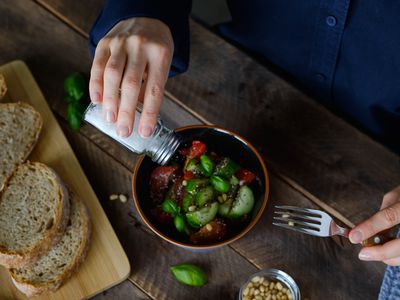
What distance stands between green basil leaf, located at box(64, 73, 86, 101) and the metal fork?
0.63 meters

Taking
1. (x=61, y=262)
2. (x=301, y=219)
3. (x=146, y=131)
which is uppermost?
(x=146, y=131)

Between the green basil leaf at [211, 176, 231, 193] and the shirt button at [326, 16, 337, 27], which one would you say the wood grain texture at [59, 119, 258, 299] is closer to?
the green basil leaf at [211, 176, 231, 193]

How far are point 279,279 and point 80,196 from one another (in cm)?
57

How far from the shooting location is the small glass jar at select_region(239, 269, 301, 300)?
1.42m

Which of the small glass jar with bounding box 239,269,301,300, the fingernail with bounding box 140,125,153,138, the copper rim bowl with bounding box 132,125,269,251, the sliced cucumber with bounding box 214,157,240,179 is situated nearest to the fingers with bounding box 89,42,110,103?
the fingernail with bounding box 140,125,153,138

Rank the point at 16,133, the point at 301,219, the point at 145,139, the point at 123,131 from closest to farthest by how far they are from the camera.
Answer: the point at 123,131 → the point at 145,139 → the point at 301,219 → the point at 16,133

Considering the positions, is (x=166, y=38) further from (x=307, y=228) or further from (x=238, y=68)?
(x=307, y=228)

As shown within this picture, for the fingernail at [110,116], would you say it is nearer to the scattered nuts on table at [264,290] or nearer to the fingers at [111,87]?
the fingers at [111,87]

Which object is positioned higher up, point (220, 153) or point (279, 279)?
point (220, 153)

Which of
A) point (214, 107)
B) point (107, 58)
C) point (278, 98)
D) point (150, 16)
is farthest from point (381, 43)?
point (107, 58)

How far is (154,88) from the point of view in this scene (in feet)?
4.10

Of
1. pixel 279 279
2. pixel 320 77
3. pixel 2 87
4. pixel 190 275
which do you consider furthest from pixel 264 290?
pixel 2 87

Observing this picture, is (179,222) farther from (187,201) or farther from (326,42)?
(326,42)

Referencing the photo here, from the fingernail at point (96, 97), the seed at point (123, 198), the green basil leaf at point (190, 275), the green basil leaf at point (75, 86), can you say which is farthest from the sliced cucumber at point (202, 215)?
the green basil leaf at point (75, 86)
